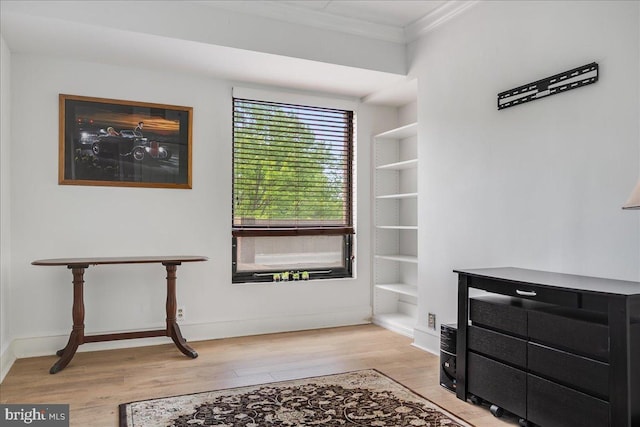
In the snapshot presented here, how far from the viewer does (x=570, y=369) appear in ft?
6.98

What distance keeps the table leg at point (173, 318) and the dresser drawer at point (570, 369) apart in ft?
8.04

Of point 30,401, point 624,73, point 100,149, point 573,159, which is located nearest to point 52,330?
point 30,401

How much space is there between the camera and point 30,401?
2.74 m

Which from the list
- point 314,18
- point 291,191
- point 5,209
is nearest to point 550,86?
point 314,18

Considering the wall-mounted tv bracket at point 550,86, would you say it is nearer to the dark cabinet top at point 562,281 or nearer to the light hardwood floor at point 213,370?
the dark cabinet top at point 562,281

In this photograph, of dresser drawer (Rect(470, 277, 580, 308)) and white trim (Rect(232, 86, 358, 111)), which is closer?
dresser drawer (Rect(470, 277, 580, 308))

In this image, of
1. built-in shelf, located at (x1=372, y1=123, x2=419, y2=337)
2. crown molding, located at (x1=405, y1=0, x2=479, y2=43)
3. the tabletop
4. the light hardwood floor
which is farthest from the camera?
built-in shelf, located at (x1=372, y1=123, x2=419, y2=337)

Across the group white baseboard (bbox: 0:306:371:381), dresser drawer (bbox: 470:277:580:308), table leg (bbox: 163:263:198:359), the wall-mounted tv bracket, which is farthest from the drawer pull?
white baseboard (bbox: 0:306:371:381)

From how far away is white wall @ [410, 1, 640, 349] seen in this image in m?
2.44

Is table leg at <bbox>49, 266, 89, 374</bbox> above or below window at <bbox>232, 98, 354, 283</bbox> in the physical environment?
below

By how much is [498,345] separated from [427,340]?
138 cm

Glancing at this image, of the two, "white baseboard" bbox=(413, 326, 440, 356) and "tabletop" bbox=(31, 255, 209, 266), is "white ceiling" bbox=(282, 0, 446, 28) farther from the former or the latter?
"white baseboard" bbox=(413, 326, 440, 356)

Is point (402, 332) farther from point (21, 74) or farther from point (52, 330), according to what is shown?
point (21, 74)

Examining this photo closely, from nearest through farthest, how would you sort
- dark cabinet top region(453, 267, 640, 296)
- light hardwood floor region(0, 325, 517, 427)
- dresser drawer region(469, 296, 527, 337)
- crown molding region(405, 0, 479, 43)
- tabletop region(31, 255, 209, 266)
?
dark cabinet top region(453, 267, 640, 296), dresser drawer region(469, 296, 527, 337), light hardwood floor region(0, 325, 517, 427), tabletop region(31, 255, 209, 266), crown molding region(405, 0, 479, 43)
